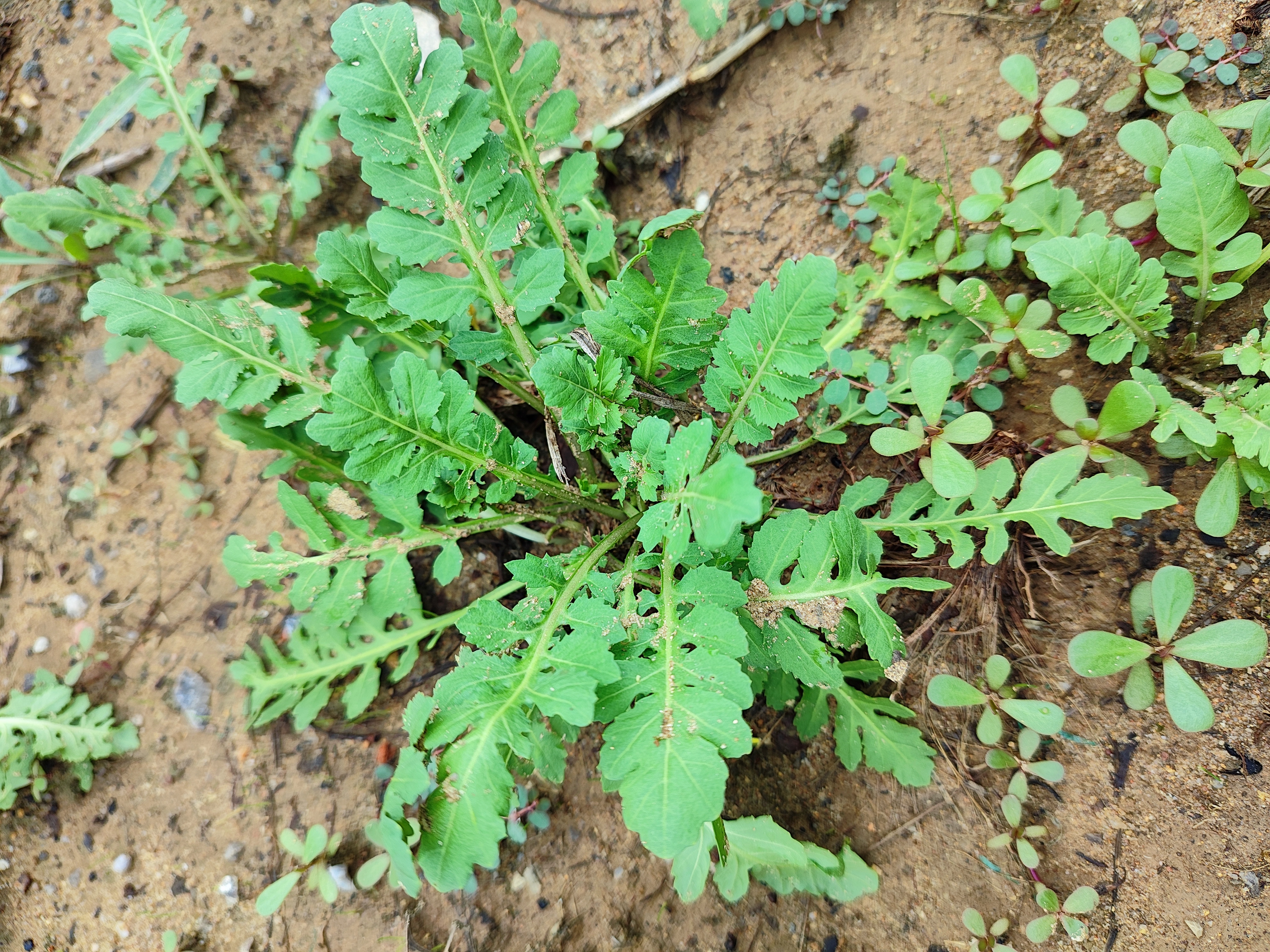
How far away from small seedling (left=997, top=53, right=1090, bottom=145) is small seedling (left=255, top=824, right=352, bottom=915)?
302 cm

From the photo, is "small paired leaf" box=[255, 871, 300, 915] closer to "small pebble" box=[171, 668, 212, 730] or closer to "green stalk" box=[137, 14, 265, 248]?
"small pebble" box=[171, 668, 212, 730]

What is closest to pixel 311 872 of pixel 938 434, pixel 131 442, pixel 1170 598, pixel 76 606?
pixel 76 606

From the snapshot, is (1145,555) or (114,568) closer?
(1145,555)

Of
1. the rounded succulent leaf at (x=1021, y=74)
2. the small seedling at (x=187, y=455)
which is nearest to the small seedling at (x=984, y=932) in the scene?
the rounded succulent leaf at (x=1021, y=74)

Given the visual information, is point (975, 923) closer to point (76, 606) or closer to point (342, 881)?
point (342, 881)

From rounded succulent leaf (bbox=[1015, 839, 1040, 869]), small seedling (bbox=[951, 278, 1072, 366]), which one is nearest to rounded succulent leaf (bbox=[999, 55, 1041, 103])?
small seedling (bbox=[951, 278, 1072, 366])

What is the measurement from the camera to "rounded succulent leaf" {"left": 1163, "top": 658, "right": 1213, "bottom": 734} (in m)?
1.65

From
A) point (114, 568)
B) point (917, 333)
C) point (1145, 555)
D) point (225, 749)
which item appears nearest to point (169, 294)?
point (114, 568)

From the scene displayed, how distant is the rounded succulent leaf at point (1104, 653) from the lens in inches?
68.0

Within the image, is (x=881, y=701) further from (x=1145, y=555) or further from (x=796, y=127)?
(x=796, y=127)

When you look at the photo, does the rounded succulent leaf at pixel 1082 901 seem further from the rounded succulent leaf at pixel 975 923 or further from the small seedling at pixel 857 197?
the small seedling at pixel 857 197

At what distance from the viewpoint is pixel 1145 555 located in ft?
6.14

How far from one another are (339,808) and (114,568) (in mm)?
1253

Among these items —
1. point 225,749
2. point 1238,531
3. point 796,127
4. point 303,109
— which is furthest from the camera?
point 303,109
